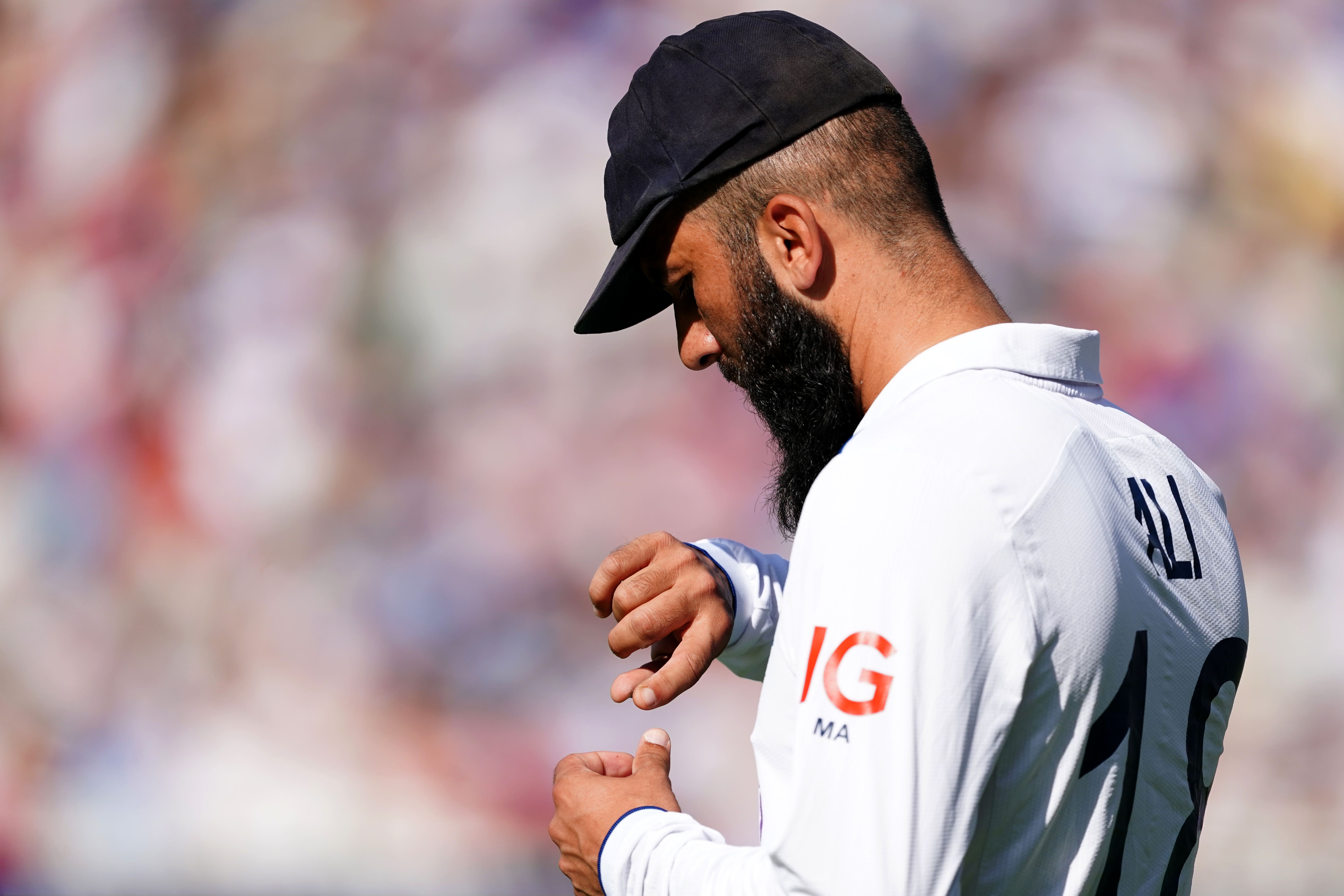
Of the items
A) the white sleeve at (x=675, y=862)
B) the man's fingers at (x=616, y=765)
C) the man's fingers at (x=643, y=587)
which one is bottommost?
the white sleeve at (x=675, y=862)

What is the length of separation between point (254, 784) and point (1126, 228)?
9.66ft

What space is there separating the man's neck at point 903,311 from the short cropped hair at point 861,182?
0.03 metres

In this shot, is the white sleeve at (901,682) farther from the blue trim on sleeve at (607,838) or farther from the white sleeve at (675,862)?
the blue trim on sleeve at (607,838)

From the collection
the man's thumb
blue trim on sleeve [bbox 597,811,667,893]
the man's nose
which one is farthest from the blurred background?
blue trim on sleeve [bbox 597,811,667,893]

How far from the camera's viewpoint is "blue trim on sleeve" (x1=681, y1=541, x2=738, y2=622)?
141cm

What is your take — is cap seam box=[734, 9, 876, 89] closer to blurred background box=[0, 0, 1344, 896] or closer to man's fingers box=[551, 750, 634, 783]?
man's fingers box=[551, 750, 634, 783]

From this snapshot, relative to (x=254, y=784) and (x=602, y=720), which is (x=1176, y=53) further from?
(x=254, y=784)

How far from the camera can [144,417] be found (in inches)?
124

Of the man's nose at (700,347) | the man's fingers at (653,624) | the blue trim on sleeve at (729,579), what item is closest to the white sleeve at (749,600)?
the blue trim on sleeve at (729,579)

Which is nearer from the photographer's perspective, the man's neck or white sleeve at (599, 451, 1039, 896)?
white sleeve at (599, 451, 1039, 896)

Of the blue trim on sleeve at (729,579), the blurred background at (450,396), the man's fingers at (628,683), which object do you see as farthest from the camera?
the blurred background at (450,396)

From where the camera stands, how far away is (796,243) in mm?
1156

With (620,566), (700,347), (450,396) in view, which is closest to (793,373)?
(700,347)

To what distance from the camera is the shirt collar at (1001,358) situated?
0.96 metres
